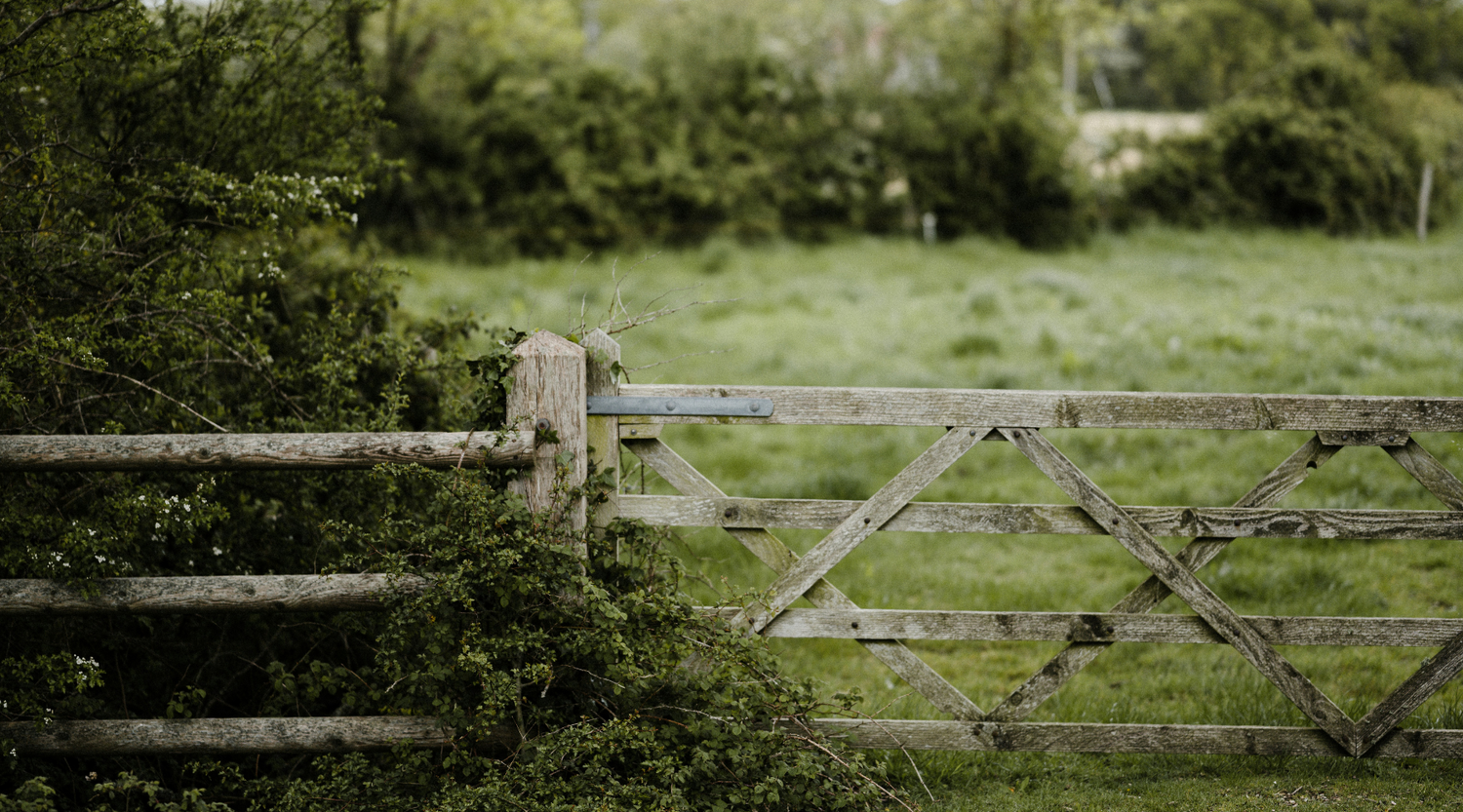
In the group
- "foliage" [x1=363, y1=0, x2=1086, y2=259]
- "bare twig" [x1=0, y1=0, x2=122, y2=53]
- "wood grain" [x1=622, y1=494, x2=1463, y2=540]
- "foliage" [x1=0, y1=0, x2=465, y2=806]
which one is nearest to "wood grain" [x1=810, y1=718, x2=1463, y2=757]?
"wood grain" [x1=622, y1=494, x2=1463, y2=540]

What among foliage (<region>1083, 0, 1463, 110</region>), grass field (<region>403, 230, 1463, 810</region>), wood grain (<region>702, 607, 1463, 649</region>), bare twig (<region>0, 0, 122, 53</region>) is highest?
foliage (<region>1083, 0, 1463, 110</region>)

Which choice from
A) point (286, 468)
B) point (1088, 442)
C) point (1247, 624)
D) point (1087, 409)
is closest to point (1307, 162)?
point (1088, 442)

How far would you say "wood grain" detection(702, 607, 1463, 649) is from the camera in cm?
373

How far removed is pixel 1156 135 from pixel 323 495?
62.2ft

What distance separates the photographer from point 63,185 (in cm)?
428

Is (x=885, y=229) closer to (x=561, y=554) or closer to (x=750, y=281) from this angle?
(x=750, y=281)

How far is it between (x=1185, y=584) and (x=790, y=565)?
1.56 meters

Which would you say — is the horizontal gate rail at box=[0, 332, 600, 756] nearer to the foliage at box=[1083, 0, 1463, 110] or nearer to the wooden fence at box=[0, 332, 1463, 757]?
the wooden fence at box=[0, 332, 1463, 757]

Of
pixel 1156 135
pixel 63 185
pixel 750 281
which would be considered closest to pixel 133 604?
pixel 63 185

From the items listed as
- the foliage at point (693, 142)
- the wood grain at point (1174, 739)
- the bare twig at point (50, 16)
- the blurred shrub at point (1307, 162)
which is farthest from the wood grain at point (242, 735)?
the blurred shrub at point (1307, 162)

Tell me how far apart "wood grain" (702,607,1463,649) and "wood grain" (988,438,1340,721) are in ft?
0.28

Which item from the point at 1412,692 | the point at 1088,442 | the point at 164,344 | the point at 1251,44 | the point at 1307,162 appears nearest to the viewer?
the point at 1412,692

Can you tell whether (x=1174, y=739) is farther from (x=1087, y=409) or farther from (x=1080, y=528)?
(x=1087, y=409)

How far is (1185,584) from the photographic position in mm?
3699
